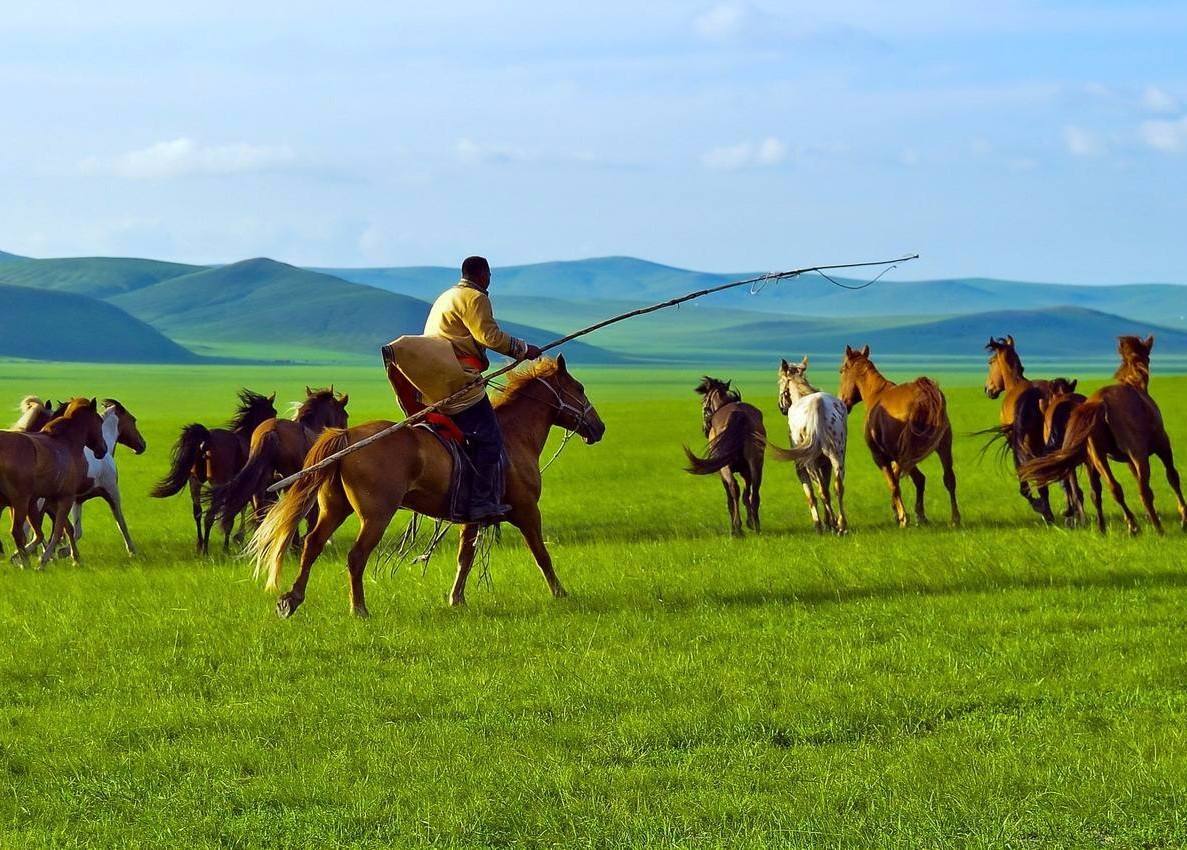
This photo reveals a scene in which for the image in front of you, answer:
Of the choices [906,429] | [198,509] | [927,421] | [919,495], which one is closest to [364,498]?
[198,509]

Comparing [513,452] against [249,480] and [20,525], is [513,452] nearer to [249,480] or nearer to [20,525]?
[249,480]

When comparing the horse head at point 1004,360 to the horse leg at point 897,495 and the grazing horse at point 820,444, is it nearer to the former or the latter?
the horse leg at point 897,495

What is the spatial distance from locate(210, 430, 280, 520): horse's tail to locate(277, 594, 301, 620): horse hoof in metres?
3.62

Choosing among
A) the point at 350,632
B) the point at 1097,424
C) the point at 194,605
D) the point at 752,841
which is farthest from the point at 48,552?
the point at 752,841

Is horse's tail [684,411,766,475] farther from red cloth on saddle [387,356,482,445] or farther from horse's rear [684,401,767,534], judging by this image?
red cloth on saddle [387,356,482,445]

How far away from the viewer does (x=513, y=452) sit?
1323cm

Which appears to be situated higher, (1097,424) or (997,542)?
(1097,424)

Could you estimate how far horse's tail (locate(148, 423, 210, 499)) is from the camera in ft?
61.0

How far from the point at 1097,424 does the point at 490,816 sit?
37.0 feet

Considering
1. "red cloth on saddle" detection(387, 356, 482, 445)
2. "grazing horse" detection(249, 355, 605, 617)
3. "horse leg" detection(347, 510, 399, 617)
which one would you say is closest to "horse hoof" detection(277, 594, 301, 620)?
"grazing horse" detection(249, 355, 605, 617)

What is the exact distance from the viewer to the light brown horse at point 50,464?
1650 centimetres

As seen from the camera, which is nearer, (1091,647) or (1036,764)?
(1036,764)

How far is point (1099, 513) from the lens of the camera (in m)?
17.3

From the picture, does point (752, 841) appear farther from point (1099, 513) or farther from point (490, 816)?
point (1099, 513)
